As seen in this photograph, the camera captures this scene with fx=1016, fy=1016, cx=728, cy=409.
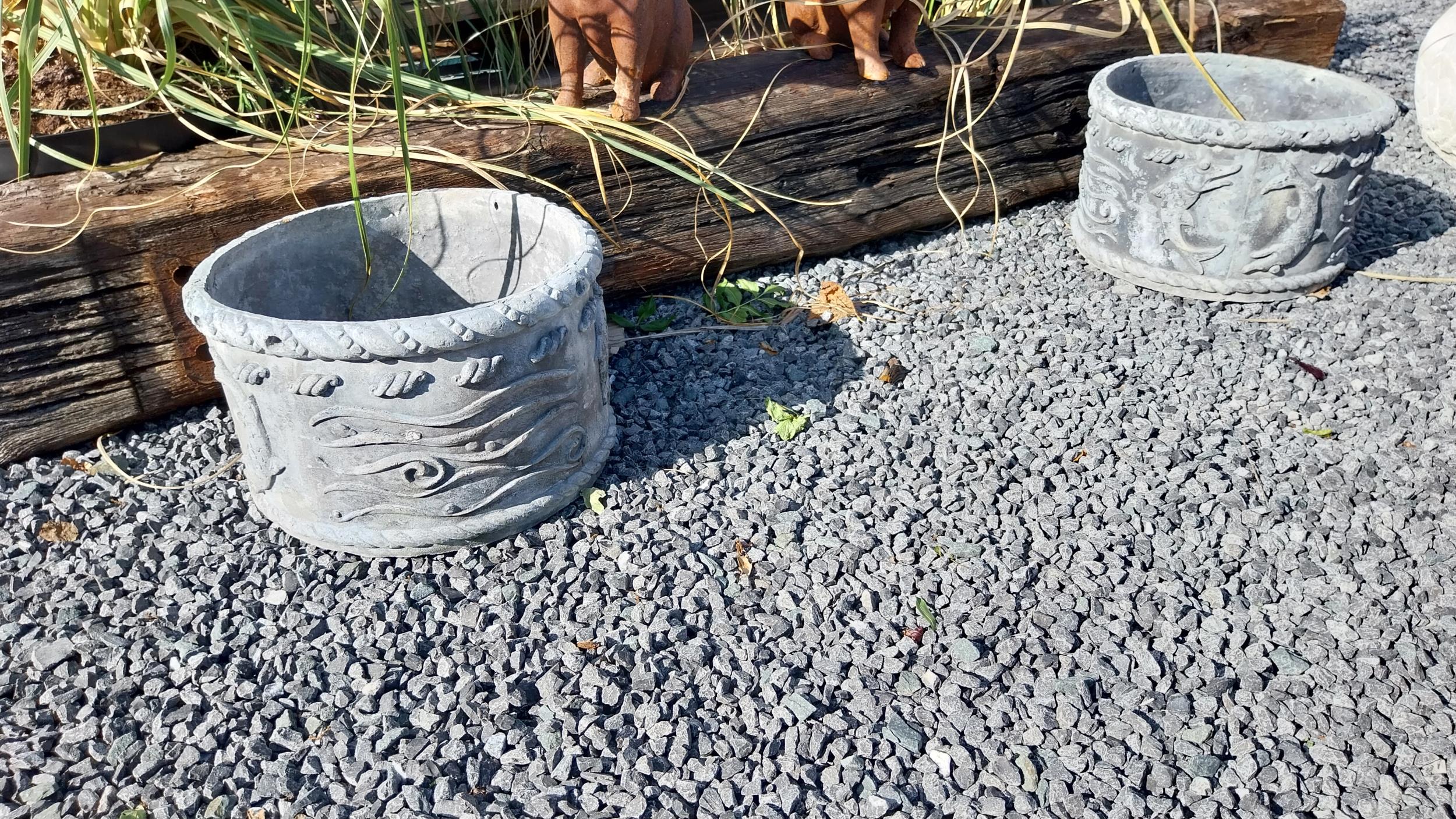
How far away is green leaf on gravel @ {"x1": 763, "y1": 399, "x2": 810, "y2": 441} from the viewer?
224 centimetres

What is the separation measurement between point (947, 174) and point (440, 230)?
158 cm

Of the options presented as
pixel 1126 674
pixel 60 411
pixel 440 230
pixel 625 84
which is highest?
pixel 625 84

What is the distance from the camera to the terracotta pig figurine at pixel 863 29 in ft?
8.68

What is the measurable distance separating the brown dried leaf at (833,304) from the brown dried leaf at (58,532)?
1748mm

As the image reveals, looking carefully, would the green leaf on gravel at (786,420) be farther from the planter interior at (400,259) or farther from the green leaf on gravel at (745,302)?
the planter interior at (400,259)

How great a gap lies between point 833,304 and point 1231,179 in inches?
40.9

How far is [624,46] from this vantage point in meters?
2.28

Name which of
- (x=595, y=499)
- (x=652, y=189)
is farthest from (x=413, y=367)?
(x=652, y=189)

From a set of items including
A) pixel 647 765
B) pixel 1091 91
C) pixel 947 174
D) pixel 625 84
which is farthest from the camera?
pixel 947 174

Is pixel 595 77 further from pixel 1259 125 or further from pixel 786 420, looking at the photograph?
pixel 1259 125

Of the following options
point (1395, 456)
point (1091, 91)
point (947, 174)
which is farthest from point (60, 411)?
point (1395, 456)

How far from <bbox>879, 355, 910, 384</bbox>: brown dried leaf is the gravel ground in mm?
27

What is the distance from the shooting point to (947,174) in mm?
→ 3057

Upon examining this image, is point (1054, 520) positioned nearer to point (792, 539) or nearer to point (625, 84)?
point (792, 539)
